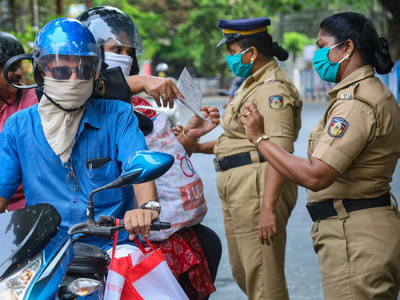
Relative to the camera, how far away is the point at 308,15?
46.8 meters

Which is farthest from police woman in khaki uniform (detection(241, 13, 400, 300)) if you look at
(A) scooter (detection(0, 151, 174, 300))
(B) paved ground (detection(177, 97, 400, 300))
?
(B) paved ground (detection(177, 97, 400, 300))

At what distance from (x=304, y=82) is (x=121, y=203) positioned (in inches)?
1124

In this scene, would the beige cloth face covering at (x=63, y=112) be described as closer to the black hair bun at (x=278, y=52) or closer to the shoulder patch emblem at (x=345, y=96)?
the shoulder patch emblem at (x=345, y=96)

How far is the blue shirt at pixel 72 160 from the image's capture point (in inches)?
91.4

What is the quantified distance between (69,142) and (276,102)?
1608 mm

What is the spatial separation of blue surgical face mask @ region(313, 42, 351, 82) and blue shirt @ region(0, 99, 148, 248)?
1.05 meters

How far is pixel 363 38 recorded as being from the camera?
2.64 metres

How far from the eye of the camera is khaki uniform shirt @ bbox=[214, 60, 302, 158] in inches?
135

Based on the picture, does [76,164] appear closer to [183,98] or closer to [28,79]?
[183,98]

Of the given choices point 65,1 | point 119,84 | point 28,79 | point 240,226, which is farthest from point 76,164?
point 65,1

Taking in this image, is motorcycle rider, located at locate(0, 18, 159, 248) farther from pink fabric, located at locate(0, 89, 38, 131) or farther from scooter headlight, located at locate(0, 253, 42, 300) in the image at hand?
pink fabric, located at locate(0, 89, 38, 131)

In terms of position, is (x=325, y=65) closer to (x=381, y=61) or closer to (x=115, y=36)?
(x=381, y=61)

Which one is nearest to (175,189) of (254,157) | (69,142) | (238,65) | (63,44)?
(69,142)

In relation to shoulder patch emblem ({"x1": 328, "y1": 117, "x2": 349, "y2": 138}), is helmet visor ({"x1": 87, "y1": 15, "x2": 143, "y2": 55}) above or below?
above
